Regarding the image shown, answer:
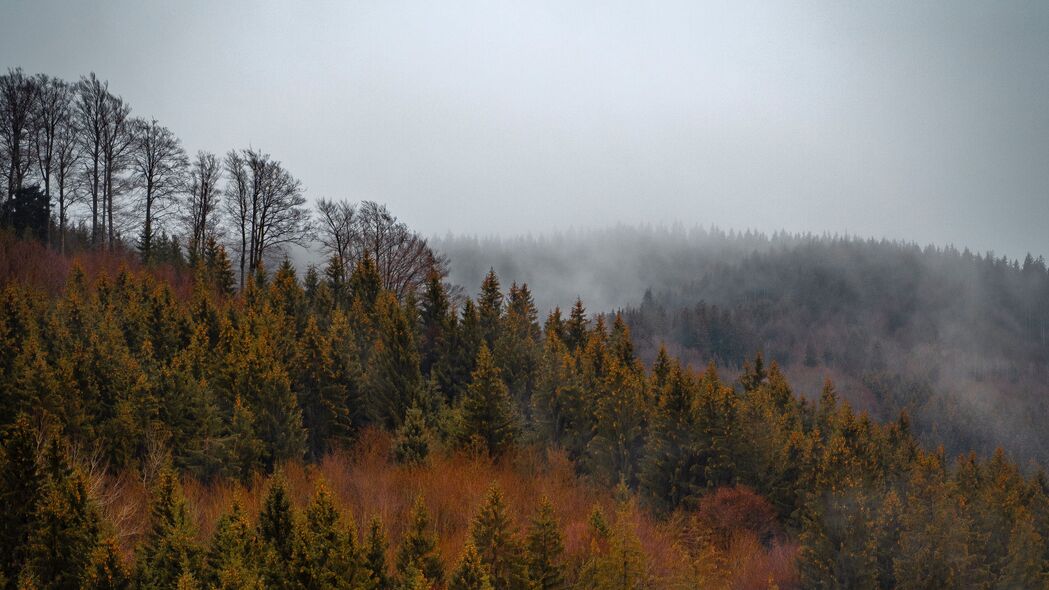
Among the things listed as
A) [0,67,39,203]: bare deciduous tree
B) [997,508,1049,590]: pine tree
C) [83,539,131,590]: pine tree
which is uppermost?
[0,67,39,203]: bare deciduous tree

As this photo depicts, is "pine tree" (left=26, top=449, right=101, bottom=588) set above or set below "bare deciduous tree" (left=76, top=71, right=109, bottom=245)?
below

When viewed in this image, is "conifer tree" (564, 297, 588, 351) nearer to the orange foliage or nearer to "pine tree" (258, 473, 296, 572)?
the orange foliage

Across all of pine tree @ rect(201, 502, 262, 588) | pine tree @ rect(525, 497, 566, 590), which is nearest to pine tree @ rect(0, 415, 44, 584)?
pine tree @ rect(201, 502, 262, 588)

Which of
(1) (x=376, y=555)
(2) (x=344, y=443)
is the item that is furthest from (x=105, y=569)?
(2) (x=344, y=443)

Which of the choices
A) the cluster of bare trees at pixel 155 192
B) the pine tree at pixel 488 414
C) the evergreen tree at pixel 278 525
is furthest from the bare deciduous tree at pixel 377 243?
the evergreen tree at pixel 278 525

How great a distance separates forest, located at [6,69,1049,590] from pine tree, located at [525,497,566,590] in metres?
0.05

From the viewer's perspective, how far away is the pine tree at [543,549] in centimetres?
1007

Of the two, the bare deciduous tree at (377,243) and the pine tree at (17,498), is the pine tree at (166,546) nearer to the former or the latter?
the pine tree at (17,498)

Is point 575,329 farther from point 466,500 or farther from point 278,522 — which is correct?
point 278,522

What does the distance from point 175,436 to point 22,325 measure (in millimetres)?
5980

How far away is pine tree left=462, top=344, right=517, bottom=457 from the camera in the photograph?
18891 millimetres

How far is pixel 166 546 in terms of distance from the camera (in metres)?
8.86

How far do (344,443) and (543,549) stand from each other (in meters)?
10.9

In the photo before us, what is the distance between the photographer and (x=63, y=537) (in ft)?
28.1
